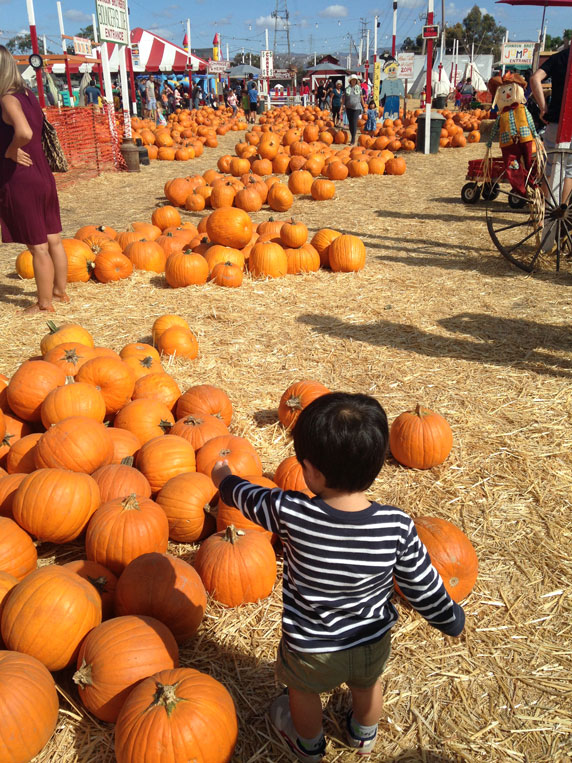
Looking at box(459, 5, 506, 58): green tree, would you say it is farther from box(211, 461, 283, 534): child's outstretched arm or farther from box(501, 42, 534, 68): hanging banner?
box(211, 461, 283, 534): child's outstretched arm

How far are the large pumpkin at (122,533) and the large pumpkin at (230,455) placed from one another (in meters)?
0.53

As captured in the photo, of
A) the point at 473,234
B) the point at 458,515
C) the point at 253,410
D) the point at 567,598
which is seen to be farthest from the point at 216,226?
the point at 567,598

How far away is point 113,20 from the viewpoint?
13312 millimetres

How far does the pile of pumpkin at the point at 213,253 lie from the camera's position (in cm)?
673

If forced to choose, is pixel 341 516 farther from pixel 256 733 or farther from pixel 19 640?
pixel 19 640

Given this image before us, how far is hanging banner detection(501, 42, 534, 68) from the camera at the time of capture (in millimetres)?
23141

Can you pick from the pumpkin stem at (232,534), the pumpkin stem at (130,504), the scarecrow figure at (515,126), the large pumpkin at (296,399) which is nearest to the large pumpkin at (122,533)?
the pumpkin stem at (130,504)

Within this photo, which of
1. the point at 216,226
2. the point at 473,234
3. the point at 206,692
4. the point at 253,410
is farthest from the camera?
the point at 473,234

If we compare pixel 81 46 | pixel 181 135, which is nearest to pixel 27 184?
pixel 181 135

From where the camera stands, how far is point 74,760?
6.29ft

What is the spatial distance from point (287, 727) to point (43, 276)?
196 inches

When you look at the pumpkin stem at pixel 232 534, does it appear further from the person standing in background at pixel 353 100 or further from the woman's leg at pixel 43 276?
the person standing in background at pixel 353 100

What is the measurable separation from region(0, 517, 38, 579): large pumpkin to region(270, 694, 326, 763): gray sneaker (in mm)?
1226

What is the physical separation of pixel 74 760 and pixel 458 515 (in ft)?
7.07
